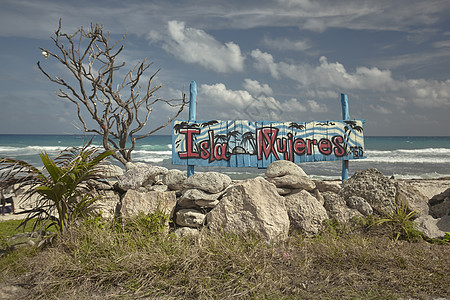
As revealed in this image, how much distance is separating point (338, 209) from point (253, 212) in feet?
6.07

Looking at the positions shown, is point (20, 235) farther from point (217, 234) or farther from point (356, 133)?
point (356, 133)

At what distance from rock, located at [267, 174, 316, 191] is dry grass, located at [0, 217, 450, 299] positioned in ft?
4.74

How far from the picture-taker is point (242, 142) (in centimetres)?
791

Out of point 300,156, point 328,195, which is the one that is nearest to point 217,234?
point 328,195

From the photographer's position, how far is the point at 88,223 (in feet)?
16.4

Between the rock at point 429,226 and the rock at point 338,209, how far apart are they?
979 millimetres

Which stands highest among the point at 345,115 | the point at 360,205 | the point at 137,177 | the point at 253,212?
the point at 345,115

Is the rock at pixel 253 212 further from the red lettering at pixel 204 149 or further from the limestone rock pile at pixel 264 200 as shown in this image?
the red lettering at pixel 204 149

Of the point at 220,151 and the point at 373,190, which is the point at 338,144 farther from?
the point at 220,151

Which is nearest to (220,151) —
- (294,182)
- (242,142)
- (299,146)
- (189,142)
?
(242,142)

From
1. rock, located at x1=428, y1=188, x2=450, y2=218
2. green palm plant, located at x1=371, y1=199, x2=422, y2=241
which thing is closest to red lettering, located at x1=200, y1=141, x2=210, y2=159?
green palm plant, located at x1=371, y1=199, x2=422, y2=241

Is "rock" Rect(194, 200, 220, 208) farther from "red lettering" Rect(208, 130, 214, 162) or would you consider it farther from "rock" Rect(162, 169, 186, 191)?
"red lettering" Rect(208, 130, 214, 162)

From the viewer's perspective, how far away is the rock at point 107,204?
18.2 feet

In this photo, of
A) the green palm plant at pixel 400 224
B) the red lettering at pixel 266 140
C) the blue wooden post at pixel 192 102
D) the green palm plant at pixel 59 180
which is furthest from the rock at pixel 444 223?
the green palm plant at pixel 59 180
